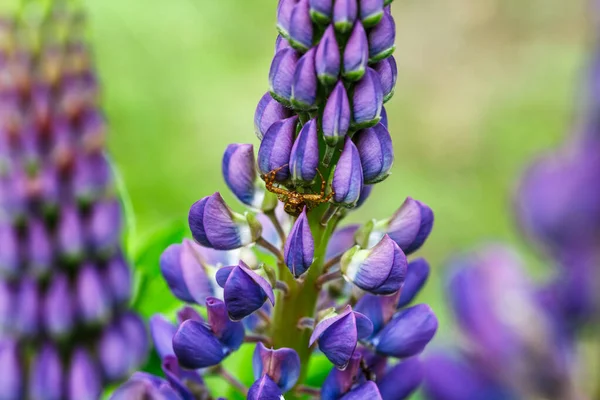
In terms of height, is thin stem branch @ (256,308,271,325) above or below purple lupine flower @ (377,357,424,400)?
above

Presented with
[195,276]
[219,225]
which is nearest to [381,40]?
[219,225]

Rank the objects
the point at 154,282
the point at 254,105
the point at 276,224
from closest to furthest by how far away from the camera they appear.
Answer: the point at 276,224 → the point at 154,282 → the point at 254,105

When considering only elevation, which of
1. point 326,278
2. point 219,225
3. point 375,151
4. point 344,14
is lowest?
point 326,278

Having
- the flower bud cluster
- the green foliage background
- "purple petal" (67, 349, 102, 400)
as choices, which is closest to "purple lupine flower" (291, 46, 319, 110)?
the flower bud cluster

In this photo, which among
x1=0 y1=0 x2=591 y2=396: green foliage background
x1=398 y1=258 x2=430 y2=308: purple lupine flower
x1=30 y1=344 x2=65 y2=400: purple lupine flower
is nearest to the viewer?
x1=398 y1=258 x2=430 y2=308: purple lupine flower

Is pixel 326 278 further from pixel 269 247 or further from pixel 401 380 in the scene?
pixel 401 380

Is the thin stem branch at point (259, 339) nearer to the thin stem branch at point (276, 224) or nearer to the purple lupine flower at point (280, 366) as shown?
the purple lupine flower at point (280, 366)

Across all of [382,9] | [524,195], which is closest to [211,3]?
[524,195]

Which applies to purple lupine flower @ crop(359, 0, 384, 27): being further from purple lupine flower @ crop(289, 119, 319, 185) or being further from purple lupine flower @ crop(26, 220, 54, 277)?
purple lupine flower @ crop(26, 220, 54, 277)
